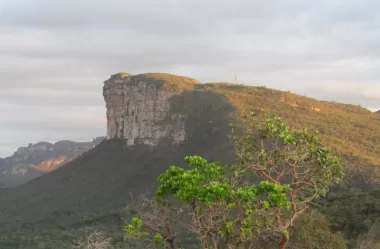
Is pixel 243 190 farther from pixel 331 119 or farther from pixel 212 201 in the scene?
pixel 331 119

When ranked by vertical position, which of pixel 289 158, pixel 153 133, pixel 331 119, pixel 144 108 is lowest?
pixel 289 158

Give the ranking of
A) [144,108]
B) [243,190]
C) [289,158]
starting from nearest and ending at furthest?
[243,190] < [289,158] < [144,108]

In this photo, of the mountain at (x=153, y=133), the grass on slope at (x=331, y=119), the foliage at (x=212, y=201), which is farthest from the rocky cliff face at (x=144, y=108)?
the foliage at (x=212, y=201)

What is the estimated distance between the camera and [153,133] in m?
113

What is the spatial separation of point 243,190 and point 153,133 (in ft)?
333

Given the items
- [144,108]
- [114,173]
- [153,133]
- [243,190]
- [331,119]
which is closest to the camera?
[243,190]

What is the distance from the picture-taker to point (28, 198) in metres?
109

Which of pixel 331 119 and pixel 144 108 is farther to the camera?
pixel 144 108

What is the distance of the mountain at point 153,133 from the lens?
92.1 meters

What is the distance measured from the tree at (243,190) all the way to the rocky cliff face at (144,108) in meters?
93.5

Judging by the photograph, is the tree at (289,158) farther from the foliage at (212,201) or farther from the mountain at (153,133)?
the mountain at (153,133)

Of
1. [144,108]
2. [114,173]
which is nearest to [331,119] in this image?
[144,108]

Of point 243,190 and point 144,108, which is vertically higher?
point 144,108

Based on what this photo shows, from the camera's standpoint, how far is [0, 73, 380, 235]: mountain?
92062 millimetres
